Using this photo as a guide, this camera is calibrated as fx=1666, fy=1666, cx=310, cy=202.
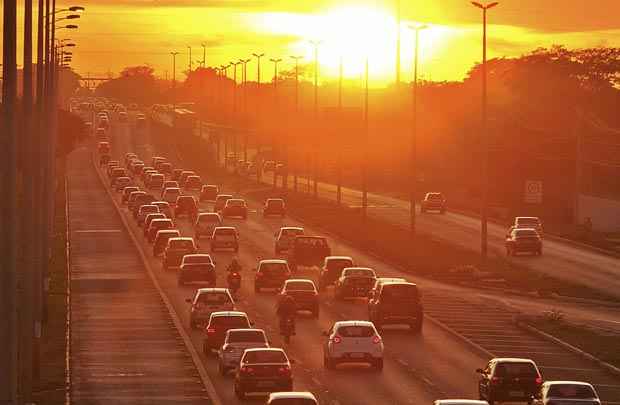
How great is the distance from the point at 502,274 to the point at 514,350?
29.8 m

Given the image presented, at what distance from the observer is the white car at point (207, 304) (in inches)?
2424

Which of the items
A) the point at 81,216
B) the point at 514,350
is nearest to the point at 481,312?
the point at 514,350

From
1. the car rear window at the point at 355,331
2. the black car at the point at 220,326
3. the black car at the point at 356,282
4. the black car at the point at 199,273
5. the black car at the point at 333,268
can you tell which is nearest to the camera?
the car rear window at the point at 355,331

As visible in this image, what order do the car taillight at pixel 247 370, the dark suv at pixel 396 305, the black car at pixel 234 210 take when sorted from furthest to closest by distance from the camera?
the black car at pixel 234 210, the dark suv at pixel 396 305, the car taillight at pixel 247 370

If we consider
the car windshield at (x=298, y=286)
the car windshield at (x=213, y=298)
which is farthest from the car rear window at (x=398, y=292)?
the car windshield at (x=298, y=286)

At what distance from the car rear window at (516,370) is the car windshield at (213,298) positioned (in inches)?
809

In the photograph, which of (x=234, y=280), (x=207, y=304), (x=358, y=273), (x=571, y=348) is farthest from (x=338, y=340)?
(x=234, y=280)

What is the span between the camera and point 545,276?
86.9 m

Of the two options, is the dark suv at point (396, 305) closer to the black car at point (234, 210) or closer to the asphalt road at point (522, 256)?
the asphalt road at point (522, 256)

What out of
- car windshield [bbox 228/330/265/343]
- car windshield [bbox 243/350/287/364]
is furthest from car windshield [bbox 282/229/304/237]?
car windshield [bbox 243/350/287/364]

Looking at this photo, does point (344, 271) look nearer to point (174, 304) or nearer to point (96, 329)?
point (174, 304)

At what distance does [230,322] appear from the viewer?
5359 centimetres

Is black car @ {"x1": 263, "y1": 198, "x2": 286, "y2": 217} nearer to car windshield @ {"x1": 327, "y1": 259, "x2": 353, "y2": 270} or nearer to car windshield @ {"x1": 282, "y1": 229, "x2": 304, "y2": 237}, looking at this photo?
car windshield @ {"x1": 282, "y1": 229, "x2": 304, "y2": 237}

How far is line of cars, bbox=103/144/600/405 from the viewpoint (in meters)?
42.1
